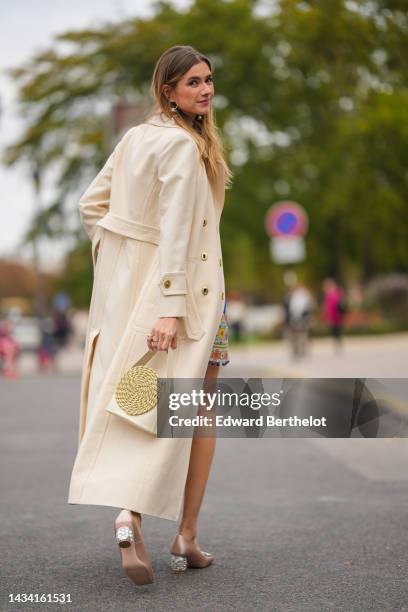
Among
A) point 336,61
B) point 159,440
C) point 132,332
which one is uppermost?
point 336,61

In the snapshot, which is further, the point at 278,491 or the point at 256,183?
the point at 256,183

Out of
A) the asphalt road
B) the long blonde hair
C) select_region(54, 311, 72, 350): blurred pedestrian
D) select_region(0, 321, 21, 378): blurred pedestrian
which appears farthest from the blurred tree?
the long blonde hair

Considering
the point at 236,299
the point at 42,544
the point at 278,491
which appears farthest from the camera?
the point at 236,299

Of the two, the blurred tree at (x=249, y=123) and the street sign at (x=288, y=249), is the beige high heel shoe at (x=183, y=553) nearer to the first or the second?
the street sign at (x=288, y=249)

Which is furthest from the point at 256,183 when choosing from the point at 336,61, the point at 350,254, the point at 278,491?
the point at 278,491

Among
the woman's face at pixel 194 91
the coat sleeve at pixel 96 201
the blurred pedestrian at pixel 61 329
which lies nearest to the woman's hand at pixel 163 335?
the coat sleeve at pixel 96 201

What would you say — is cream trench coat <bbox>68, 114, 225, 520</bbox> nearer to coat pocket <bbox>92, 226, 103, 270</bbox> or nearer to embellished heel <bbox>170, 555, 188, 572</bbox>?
coat pocket <bbox>92, 226, 103, 270</bbox>

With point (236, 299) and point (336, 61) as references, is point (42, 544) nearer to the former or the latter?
point (336, 61)

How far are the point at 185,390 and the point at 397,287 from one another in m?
37.5

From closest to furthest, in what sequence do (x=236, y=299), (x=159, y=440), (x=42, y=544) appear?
1. (x=159, y=440)
2. (x=42, y=544)
3. (x=236, y=299)

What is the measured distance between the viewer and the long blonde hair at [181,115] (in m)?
4.08

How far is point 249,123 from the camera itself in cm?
3634

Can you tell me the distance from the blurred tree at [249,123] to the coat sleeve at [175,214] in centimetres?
2540

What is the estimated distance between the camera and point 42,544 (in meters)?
4.80
